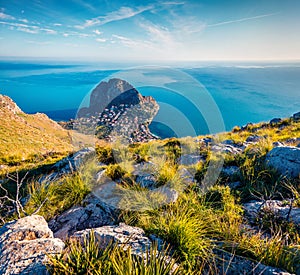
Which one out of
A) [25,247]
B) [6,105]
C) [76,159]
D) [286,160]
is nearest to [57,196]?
[76,159]

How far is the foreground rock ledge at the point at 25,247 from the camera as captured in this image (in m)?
2.63

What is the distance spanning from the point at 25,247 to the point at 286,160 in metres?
7.32

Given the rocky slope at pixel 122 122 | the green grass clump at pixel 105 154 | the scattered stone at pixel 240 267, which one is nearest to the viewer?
the scattered stone at pixel 240 267

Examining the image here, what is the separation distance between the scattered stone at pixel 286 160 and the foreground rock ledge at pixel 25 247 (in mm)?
6560

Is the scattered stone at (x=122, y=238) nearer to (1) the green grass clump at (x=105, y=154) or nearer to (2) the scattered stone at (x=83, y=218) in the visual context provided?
(2) the scattered stone at (x=83, y=218)

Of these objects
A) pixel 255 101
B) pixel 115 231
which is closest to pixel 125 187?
pixel 115 231

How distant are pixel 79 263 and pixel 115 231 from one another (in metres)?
0.98

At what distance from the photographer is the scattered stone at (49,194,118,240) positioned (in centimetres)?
477

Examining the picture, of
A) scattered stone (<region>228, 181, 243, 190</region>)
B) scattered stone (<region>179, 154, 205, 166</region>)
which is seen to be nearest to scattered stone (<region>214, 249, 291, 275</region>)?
scattered stone (<region>228, 181, 243, 190</region>)

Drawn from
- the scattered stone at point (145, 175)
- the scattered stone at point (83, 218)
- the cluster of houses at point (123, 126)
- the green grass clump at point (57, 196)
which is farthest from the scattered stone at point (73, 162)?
the cluster of houses at point (123, 126)

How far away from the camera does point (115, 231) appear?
3568 millimetres

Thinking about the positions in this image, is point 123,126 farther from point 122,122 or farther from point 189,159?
point 189,159

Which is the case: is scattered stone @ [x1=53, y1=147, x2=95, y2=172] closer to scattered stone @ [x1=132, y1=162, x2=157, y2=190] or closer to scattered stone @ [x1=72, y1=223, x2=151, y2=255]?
scattered stone @ [x1=132, y1=162, x2=157, y2=190]

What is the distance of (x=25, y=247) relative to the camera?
116 inches
